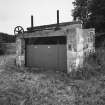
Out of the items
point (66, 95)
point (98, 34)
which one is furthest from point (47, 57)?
point (98, 34)

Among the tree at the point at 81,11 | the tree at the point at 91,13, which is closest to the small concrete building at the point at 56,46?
the tree at the point at 91,13

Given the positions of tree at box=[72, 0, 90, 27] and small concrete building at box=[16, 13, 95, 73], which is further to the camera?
tree at box=[72, 0, 90, 27]

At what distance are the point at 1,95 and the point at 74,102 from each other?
2208 mm

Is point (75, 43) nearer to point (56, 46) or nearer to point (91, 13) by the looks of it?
point (56, 46)

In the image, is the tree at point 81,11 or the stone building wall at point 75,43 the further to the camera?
the tree at point 81,11

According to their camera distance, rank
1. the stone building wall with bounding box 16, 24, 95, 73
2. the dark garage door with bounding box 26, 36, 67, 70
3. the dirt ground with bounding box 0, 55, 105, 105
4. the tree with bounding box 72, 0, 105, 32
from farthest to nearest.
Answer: the tree with bounding box 72, 0, 105, 32 → the dark garage door with bounding box 26, 36, 67, 70 → the stone building wall with bounding box 16, 24, 95, 73 → the dirt ground with bounding box 0, 55, 105, 105

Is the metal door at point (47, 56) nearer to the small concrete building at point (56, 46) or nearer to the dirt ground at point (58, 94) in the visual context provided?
the small concrete building at point (56, 46)

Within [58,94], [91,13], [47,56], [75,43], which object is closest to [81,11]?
[91,13]

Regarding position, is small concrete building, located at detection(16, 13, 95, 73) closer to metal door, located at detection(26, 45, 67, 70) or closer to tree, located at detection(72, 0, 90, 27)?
metal door, located at detection(26, 45, 67, 70)

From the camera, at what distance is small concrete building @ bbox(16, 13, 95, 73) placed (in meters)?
5.53

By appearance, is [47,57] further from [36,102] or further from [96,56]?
[36,102]

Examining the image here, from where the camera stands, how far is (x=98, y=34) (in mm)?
10992

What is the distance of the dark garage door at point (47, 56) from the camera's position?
638cm

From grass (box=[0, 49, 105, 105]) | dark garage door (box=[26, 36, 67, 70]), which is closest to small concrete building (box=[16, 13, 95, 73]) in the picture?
dark garage door (box=[26, 36, 67, 70])
